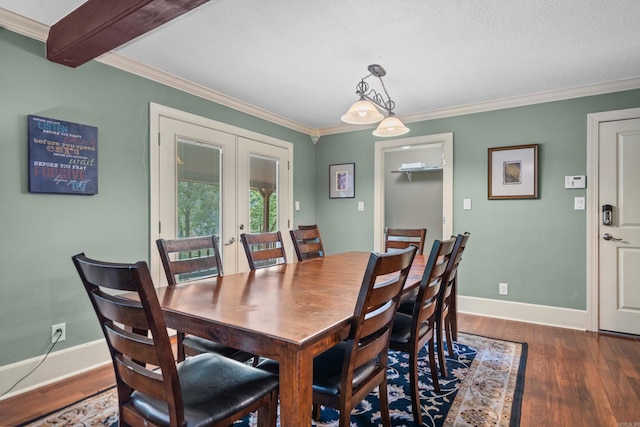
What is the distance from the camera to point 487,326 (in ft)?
11.0

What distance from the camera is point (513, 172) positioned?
11.6 ft

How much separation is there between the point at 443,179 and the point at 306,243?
200 centimetres

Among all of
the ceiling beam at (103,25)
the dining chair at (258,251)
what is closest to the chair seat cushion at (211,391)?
the dining chair at (258,251)

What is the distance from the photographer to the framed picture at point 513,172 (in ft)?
11.3

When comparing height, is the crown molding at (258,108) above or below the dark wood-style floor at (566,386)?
above

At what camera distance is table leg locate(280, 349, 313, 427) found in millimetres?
1017

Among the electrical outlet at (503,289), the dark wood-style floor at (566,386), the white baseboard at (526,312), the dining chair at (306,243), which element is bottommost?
the dark wood-style floor at (566,386)

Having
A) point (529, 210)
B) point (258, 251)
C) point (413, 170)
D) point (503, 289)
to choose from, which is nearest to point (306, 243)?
point (258, 251)

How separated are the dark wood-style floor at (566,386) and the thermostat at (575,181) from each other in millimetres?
1370

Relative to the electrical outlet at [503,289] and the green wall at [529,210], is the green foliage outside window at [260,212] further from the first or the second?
the electrical outlet at [503,289]

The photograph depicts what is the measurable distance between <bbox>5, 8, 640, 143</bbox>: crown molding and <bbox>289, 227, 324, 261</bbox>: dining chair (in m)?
1.62

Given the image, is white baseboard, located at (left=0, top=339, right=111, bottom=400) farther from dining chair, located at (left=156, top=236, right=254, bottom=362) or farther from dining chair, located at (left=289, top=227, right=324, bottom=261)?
dining chair, located at (left=289, top=227, right=324, bottom=261)

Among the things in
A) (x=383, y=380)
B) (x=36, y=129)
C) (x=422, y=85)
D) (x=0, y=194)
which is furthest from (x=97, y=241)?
(x=422, y=85)

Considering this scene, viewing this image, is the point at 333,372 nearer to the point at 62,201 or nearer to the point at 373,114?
the point at 373,114
